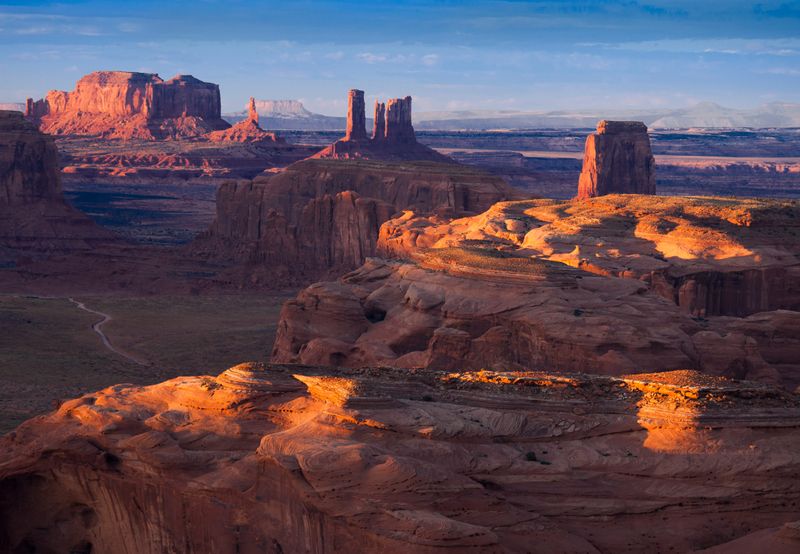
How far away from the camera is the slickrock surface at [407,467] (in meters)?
19.4

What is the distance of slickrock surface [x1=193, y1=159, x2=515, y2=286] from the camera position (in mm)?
81562

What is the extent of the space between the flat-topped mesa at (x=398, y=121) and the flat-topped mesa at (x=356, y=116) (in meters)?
4.08

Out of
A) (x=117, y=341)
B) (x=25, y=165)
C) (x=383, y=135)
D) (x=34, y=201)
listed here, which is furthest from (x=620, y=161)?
(x=383, y=135)

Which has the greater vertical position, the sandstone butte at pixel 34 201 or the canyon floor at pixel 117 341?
the sandstone butte at pixel 34 201

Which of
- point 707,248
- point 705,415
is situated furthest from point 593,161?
point 705,415

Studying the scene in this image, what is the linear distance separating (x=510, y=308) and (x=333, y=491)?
68.4 ft

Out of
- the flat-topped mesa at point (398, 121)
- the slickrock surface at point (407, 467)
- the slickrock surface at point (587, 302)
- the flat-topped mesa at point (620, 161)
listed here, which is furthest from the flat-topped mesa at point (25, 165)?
the flat-topped mesa at point (398, 121)

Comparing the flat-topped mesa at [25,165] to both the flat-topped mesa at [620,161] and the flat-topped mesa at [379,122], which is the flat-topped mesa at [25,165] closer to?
the flat-topped mesa at [620,161]

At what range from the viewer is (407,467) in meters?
19.2

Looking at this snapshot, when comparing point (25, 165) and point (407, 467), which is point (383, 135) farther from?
point (407, 467)

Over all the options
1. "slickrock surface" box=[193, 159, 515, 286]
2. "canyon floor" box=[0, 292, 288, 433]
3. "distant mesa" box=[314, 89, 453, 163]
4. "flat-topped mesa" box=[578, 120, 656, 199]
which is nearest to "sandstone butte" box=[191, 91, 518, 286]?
"slickrock surface" box=[193, 159, 515, 286]

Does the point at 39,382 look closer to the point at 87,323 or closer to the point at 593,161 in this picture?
the point at 87,323

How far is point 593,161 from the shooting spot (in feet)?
358

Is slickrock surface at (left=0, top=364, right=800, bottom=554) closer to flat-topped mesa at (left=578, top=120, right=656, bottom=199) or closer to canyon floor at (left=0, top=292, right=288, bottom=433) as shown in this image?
canyon floor at (left=0, top=292, right=288, bottom=433)
